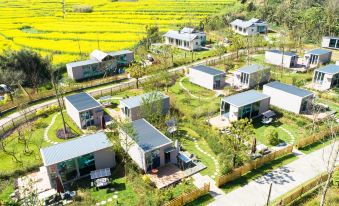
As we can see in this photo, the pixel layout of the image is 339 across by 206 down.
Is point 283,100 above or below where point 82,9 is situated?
below

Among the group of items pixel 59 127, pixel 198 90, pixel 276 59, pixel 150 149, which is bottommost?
pixel 59 127

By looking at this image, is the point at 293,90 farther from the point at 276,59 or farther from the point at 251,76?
the point at 276,59

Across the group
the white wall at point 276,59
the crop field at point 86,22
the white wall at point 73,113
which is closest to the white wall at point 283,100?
the white wall at point 276,59

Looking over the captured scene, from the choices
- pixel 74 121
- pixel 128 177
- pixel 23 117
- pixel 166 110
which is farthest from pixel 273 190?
pixel 23 117

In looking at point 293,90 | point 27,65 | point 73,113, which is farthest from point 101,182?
point 27,65

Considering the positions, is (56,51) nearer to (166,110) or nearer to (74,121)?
(74,121)

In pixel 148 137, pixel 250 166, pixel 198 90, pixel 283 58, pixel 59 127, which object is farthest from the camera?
pixel 283 58

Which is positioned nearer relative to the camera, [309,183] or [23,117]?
[309,183]
